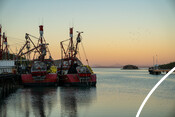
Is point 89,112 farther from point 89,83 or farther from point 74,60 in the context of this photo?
point 74,60

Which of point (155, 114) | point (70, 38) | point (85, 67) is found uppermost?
point (70, 38)

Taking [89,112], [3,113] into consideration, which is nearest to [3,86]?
[3,113]

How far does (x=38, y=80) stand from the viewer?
78250 millimetres

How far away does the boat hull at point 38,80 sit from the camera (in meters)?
78.3

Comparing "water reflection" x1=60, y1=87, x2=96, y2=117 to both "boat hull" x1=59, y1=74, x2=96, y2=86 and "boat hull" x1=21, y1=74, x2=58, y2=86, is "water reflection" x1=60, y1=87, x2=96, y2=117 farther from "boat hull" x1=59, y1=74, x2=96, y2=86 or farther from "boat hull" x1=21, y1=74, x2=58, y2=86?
"boat hull" x1=21, y1=74, x2=58, y2=86

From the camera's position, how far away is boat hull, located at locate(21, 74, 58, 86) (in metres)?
78.3

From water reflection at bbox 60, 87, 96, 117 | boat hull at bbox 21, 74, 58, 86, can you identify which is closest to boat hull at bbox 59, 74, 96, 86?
boat hull at bbox 21, 74, 58, 86

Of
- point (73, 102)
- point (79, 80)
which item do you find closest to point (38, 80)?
point (79, 80)

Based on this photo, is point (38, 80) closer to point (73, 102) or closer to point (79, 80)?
point (79, 80)

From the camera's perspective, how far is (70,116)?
3497 centimetres

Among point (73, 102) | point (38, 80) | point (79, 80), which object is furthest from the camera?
point (79, 80)

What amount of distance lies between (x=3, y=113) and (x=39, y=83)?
137 feet

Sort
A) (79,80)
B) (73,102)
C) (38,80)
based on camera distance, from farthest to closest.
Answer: (79,80) → (38,80) → (73,102)

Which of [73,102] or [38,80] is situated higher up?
[38,80]
